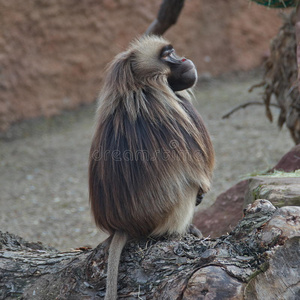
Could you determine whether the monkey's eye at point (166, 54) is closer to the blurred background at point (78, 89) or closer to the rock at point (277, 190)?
the rock at point (277, 190)

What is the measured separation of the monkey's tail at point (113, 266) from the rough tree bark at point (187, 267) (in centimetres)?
7

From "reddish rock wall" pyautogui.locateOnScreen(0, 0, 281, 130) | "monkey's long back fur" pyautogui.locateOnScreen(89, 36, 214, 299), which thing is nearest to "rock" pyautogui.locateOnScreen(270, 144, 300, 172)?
"monkey's long back fur" pyautogui.locateOnScreen(89, 36, 214, 299)

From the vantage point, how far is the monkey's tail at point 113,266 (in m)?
2.21

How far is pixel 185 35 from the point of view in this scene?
959 centimetres

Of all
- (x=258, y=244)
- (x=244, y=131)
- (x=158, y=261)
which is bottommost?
(x=244, y=131)

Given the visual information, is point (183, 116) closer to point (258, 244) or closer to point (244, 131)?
point (258, 244)

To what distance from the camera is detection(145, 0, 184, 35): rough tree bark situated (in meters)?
4.40

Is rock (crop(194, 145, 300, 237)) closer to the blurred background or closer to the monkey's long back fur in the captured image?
the monkey's long back fur

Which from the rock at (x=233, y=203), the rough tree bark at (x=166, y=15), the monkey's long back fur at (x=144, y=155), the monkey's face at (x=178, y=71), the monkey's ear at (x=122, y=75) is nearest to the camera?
the monkey's long back fur at (x=144, y=155)

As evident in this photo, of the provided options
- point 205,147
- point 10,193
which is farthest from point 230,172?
point 205,147

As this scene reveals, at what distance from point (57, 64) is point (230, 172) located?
408 cm

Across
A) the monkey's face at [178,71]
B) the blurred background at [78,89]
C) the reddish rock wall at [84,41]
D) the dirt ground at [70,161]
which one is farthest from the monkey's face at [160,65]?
the reddish rock wall at [84,41]

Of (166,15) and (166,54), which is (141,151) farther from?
(166,15)

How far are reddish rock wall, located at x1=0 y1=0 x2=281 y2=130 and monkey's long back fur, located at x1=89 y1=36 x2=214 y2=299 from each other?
5233mm
